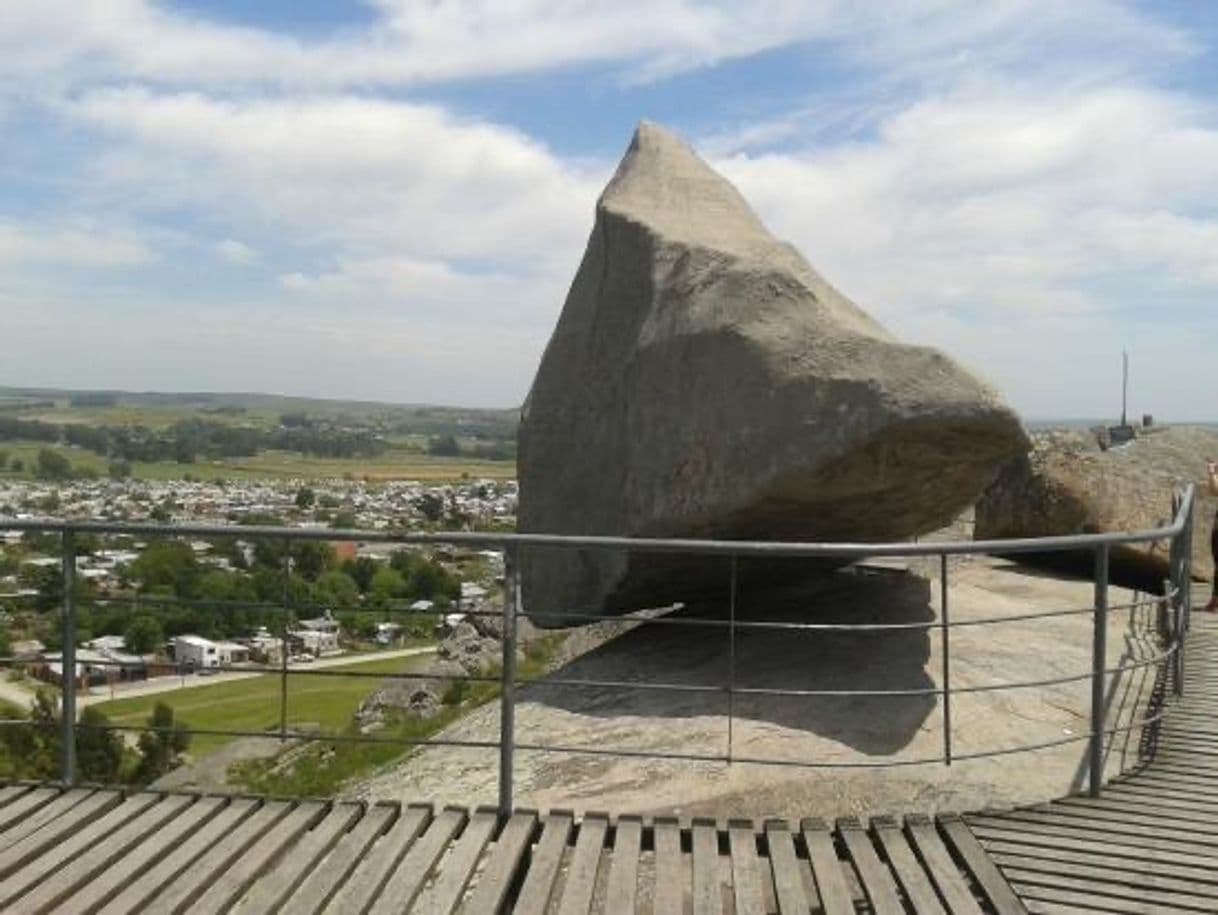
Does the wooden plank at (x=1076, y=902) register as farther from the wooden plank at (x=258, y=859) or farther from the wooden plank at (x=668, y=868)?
the wooden plank at (x=258, y=859)

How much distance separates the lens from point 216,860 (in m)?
4.75

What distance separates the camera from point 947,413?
718 cm

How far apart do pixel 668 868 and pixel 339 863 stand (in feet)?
4.29

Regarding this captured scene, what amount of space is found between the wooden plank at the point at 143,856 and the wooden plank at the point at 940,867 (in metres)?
3.07

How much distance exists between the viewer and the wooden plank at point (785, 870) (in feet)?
14.6

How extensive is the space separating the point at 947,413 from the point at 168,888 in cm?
492

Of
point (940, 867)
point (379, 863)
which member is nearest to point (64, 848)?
point (379, 863)

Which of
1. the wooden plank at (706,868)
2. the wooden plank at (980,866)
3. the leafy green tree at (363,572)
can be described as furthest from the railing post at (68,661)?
the leafy green tree at (363,572)

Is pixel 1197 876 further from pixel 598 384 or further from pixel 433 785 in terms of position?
pixel 598 384

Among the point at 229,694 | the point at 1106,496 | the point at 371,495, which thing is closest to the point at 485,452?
the point at 371,495

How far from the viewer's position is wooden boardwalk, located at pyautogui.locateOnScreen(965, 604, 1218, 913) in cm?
466

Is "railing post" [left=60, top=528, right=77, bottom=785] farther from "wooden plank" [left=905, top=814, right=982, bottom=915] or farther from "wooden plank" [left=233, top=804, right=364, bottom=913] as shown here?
"wooden plank" [left=905, top=814, right=982, bottom=915]

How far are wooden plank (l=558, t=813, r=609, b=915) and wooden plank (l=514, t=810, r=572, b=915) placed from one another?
0.06 metres

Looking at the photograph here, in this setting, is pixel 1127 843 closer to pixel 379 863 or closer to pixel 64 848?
pixel 379 863
